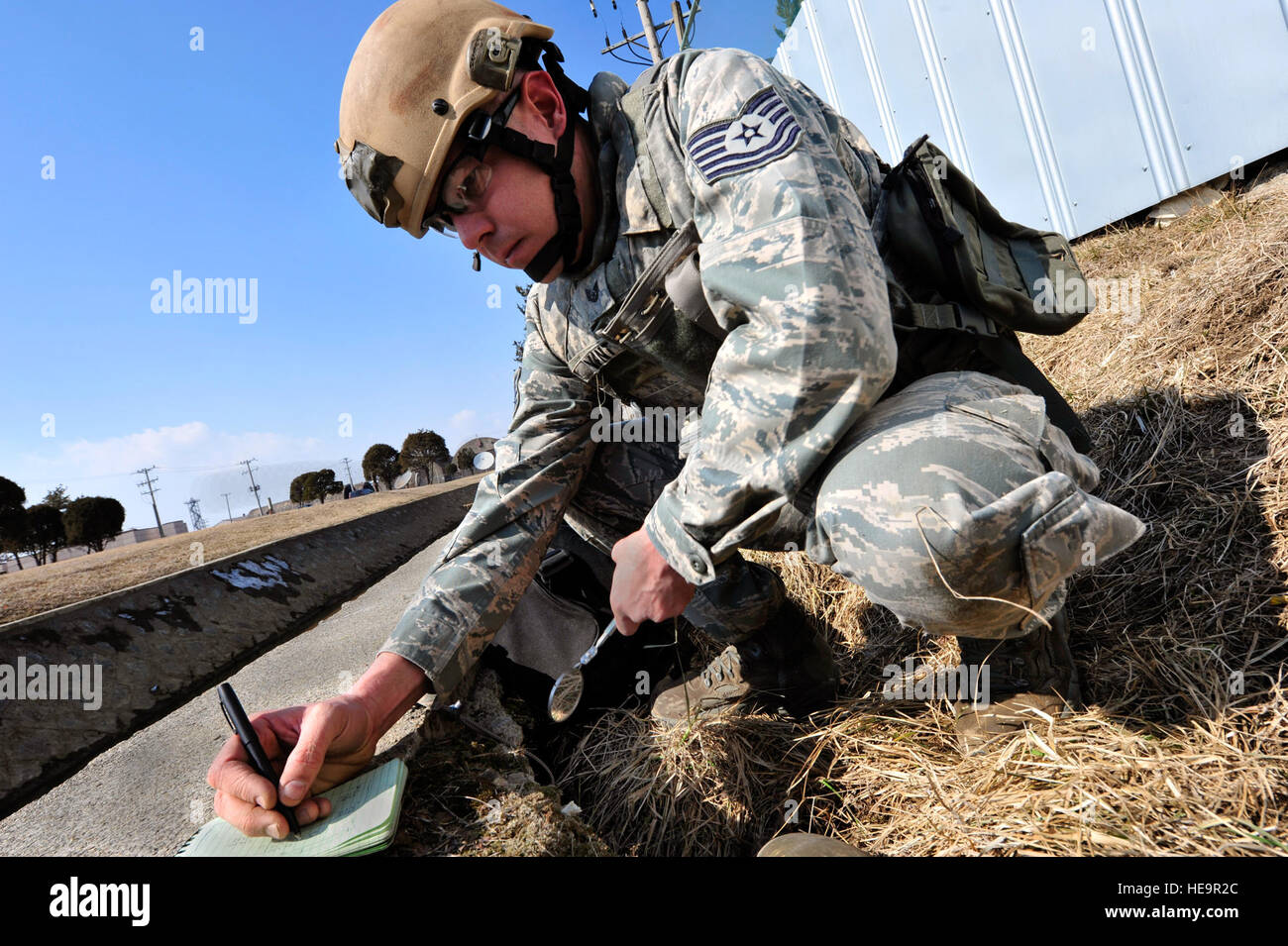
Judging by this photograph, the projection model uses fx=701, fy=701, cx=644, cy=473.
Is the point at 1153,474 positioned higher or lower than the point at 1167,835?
higher

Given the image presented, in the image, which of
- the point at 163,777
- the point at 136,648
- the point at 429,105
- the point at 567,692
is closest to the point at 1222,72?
the point at 429,105

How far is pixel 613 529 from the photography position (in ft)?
7.86

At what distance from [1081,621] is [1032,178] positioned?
3757 millimetres

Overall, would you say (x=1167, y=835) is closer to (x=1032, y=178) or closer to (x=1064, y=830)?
(x=1064, y=830)

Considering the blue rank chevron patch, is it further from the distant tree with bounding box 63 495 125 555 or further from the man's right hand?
the distant tree with bounding box 63 495 125 555

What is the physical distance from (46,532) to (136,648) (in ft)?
156

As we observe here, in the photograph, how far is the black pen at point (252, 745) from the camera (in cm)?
137

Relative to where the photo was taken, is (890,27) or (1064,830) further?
(890,27)

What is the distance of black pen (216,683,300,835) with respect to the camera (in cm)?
137

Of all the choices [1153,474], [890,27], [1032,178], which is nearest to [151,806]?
[1153,474]

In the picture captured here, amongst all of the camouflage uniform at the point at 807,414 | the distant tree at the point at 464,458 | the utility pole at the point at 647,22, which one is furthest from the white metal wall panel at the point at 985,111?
the distant tree at the point at 464,458

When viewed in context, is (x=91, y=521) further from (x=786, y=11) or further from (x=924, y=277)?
(x=924, y=277)

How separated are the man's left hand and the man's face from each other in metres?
0.84

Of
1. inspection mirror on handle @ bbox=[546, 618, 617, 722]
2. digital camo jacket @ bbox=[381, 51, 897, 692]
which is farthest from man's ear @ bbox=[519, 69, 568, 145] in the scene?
inspection mirror on handle @ bbox=[546, 618, 617, 722]
